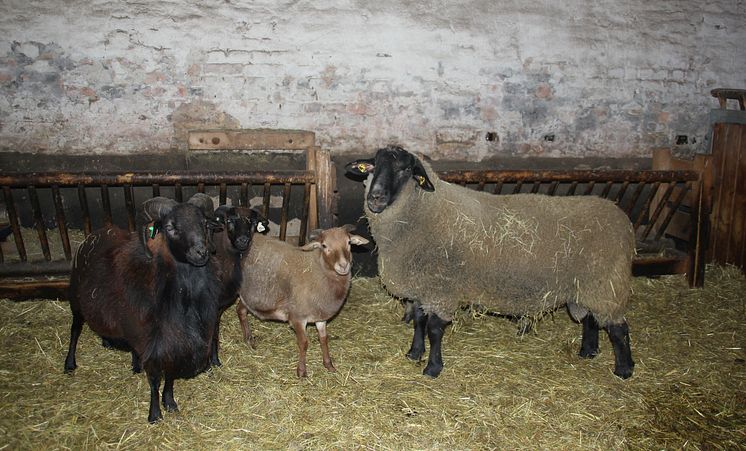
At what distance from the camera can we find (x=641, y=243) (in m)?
6.09

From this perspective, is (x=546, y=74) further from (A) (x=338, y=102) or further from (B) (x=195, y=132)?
(B) (x=195, y=132)

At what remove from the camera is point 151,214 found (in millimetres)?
3471

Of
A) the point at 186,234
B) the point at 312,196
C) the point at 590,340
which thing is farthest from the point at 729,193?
the point at 186,234

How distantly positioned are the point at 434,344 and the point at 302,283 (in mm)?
1147

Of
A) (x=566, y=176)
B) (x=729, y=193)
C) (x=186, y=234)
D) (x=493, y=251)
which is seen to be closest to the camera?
(x=186, y=234)

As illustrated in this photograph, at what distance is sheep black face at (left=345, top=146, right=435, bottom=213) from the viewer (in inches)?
159

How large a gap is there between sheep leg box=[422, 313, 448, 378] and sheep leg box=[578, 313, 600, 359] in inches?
51.6

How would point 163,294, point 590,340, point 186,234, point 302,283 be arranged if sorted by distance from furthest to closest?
point 590,340 < point 302,283 < point 163,294 < point 186,234

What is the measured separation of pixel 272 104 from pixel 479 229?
294 centimetres

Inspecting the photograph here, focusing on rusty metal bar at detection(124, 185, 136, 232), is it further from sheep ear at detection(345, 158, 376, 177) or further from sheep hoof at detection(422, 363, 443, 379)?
sheep hoof at detection(422, 363, 443, 379)

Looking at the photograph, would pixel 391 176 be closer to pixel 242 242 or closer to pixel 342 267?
pixel 342 267

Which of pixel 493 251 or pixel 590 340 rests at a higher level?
pixel 493 251

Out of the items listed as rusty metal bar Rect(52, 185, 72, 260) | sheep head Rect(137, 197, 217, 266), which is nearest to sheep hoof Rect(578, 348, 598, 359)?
sheep head Rect(137, 197, 217, 266)

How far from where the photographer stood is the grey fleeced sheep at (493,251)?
4035 mm
